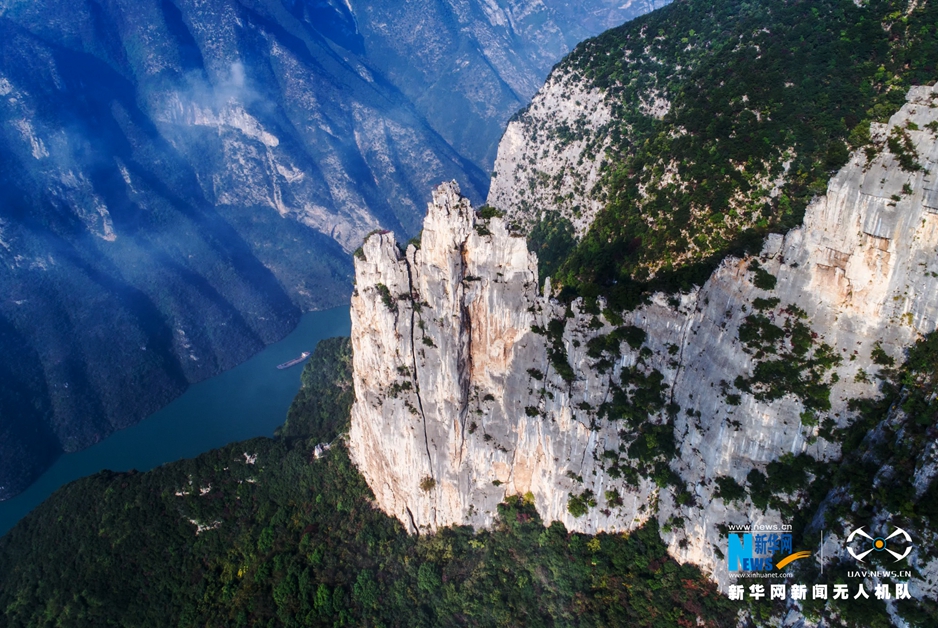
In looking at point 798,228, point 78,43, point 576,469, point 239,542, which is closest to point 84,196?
point 78,43

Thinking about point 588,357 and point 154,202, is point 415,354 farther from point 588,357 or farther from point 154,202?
point 154,202

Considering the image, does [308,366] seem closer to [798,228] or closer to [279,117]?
[798,228]

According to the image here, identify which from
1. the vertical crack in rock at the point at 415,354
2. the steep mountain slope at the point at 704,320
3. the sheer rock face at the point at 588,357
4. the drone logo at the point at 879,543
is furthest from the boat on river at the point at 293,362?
the drone logo at the point at 879,543

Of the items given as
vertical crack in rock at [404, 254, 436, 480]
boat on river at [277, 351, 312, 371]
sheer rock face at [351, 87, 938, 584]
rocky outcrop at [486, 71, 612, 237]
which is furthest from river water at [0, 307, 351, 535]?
rocky outcrop at [486, 71, 612, 237]

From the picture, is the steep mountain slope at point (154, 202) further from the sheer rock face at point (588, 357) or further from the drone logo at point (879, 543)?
the drone logo at point (879, 543)

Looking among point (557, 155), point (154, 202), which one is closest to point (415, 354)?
point (557, 155)

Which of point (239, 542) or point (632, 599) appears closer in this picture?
point (632, 599)
